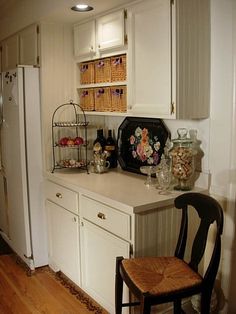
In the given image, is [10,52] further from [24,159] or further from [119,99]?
[119,99]

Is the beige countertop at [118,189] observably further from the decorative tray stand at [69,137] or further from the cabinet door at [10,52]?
the cabinet door at [10,52]

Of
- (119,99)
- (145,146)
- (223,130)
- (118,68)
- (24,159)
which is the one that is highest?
(118,68)

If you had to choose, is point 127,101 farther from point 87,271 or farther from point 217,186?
point 87,271

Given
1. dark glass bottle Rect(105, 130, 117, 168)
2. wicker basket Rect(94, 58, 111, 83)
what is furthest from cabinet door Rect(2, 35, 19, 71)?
dark glass bottle Rect(105, 130, 117, 168)

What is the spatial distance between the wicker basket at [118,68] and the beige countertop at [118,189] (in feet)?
2.45

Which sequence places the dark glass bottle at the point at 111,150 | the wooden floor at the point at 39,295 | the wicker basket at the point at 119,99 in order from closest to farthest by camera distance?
the wooden floor at the point at 39,295
the wicker basket at the point at 119,99
the dark glass bottle at the point at 111,150

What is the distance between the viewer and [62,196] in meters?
2.73

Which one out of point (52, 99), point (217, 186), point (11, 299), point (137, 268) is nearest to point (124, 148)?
point (52, 99)

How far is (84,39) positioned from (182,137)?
118cm

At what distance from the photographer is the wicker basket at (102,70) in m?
2.72

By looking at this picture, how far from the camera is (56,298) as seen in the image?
265cm

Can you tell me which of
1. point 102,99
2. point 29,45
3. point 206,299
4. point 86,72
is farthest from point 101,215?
point 29,45

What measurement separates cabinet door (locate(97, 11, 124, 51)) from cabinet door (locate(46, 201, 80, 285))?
1279 mm

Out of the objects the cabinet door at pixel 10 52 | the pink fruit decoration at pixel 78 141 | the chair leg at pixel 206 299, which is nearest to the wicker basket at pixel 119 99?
the pink fruit decoration at pixel 78 141
